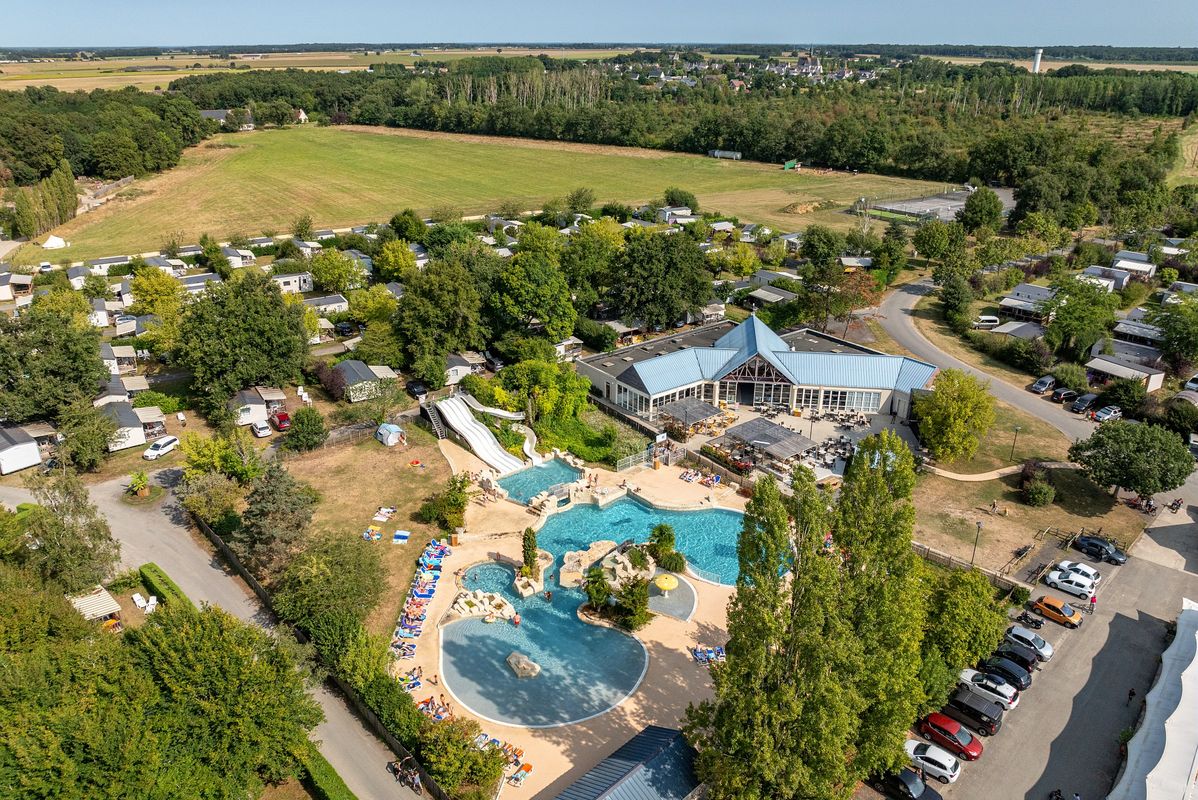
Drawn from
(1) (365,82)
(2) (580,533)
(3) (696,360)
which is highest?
(1) (365,82)

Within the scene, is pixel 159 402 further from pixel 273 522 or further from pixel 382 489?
pixel 273 522

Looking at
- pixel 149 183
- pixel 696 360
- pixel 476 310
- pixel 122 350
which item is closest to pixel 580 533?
pixel 696 360

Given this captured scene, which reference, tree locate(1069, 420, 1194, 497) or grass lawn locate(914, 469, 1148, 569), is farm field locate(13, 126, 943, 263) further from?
tree locate(1069, 420, 1194, 497)

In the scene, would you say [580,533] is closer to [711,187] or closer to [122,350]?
[122,350]

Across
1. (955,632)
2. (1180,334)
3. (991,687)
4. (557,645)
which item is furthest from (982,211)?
(557,645)

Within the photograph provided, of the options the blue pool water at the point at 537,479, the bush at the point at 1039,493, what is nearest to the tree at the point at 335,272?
the blue pool water at the point at 537,479

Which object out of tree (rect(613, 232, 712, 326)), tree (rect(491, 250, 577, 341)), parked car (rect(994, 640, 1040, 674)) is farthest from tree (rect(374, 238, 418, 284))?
parked car (rect(994, 640, 1040, 674))
